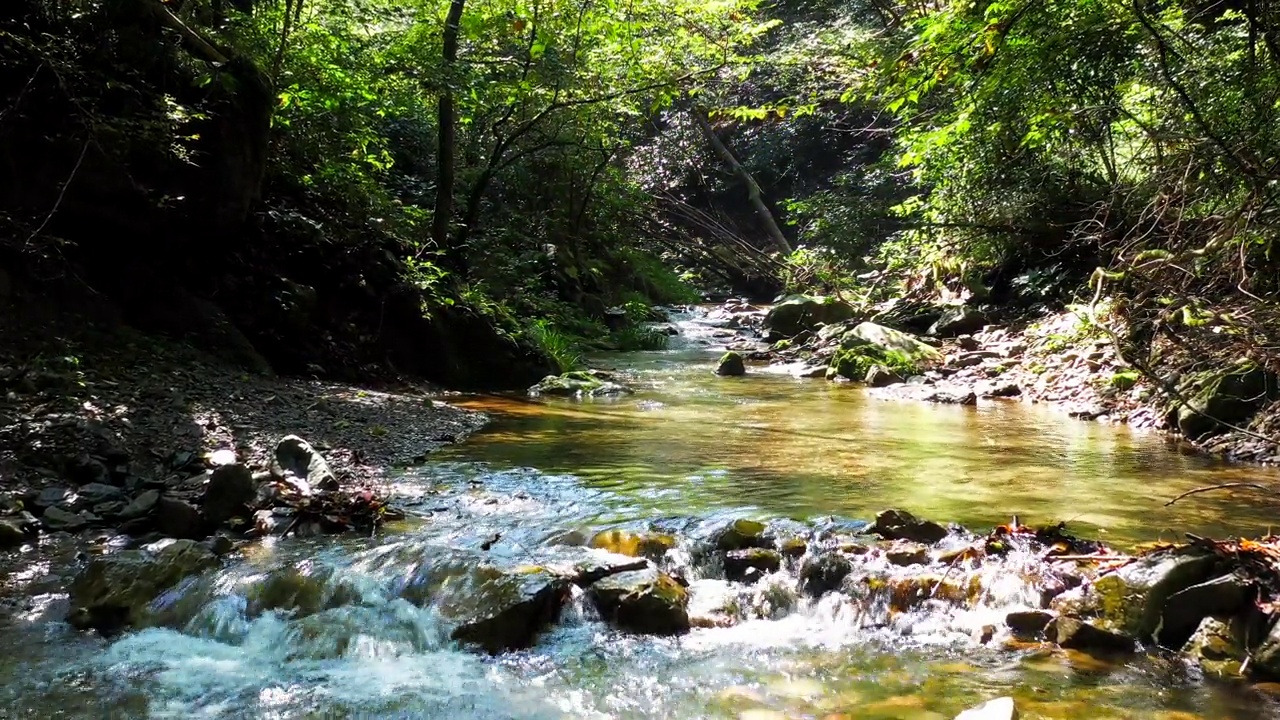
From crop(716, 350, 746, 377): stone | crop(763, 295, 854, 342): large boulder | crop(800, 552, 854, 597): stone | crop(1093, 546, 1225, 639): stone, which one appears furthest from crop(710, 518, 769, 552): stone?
crop(763, 295, 854, 342): large boulder

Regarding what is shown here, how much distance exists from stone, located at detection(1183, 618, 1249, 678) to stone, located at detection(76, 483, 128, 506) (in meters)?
5.95

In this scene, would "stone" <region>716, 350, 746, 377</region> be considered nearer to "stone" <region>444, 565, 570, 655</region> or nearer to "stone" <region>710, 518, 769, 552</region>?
"stone" <region>710, 518, 769, 552</region>

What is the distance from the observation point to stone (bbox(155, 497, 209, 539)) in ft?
16.5

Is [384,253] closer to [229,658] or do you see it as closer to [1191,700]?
[229,658]

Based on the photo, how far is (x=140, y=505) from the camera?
17.2 feet

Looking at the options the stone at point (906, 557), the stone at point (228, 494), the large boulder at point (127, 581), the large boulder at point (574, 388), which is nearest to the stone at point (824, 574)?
the stone at point (906, 557)

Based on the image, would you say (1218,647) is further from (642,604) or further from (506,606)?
(506,606)

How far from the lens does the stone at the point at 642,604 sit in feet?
13.8

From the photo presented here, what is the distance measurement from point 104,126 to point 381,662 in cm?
546

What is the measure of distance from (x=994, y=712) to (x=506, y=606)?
221 cm

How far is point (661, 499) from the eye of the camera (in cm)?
607

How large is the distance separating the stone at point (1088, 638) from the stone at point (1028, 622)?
0.09 meters

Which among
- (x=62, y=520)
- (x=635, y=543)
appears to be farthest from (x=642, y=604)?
(x=62, y=520)

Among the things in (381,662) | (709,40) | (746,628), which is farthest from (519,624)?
(709,40)
